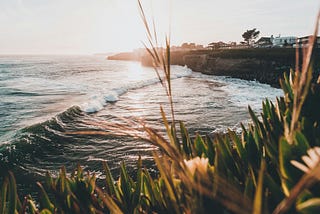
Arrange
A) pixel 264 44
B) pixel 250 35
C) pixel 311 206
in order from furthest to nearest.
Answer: pixel 250 35
pixel 264 44
pixel 311 206

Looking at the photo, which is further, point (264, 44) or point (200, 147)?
point (264, 44)

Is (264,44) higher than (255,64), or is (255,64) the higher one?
(264,44)

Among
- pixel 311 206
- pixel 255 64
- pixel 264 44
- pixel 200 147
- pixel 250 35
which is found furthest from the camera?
pixel 250 35

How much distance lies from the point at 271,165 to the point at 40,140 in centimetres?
981

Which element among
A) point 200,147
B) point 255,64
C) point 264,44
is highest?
point 264,44

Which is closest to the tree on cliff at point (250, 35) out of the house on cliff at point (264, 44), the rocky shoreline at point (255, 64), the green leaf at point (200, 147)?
the house on cliff at point (264, 44)

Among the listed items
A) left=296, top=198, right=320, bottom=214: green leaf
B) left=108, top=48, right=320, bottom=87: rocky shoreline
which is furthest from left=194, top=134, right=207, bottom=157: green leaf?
left=108, top=48, right=320, bottom=87: rocky shoreline

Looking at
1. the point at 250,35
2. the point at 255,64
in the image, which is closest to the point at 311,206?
the point at 255,64

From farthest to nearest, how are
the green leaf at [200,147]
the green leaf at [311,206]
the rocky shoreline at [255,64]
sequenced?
the rocky shoreline at [255,64]
the green leaf at [200,147]
the green leaf at [311,206]

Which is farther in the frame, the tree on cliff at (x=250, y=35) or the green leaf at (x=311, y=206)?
the tree on cliff at (x=250, y=35)

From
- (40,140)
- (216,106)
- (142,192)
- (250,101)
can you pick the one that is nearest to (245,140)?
(142,192)

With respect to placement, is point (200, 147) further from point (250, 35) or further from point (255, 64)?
point (250, 35)

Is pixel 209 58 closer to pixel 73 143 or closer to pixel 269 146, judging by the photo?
pixel 73 143

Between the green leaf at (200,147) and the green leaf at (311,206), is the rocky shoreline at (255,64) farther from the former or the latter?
the green leaf at (311,206)
